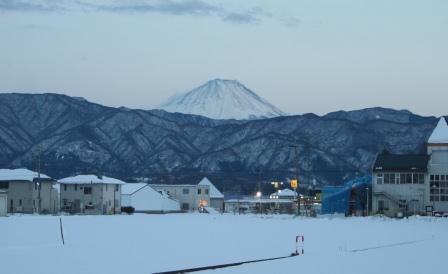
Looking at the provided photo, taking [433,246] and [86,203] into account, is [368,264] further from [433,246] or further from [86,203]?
[86,203]

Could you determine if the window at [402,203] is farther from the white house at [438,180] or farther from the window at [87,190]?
the window at [87,190]

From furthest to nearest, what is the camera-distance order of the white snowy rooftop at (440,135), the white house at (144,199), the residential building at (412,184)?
the white house at (144,199) → the white snowy rooftop at (440,135) → the residential building at (412,184)

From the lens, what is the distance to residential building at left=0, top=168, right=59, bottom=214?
88056 millimetres

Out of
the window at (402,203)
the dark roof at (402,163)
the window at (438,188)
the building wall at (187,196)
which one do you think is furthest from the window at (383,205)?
the building wall at (187,196)

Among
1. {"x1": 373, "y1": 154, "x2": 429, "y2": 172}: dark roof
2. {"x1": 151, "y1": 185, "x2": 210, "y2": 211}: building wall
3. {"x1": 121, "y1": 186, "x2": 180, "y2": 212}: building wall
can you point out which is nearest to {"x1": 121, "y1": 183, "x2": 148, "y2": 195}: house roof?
{"x1": 121, "y1": 186, "x2": 180, "y2": 212}: building wall

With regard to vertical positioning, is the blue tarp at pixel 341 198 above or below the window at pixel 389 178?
below

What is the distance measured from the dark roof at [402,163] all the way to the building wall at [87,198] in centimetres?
3085

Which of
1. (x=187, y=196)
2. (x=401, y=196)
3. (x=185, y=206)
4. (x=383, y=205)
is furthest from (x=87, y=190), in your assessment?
(x=401, y=196)

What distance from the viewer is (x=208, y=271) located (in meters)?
24.7

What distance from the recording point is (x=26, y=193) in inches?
3531

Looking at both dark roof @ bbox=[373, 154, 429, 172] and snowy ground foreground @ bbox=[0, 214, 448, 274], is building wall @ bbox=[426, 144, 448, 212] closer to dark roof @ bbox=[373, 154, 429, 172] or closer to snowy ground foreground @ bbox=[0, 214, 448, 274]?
dark roof @ bbox=[373, 154, 429, 172]

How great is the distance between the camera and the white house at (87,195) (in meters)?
96.0

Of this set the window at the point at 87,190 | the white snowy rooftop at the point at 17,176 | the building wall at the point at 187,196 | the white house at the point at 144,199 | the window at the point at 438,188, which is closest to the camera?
the window at the point at 438,188

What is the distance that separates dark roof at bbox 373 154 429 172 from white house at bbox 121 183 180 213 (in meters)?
33.3
